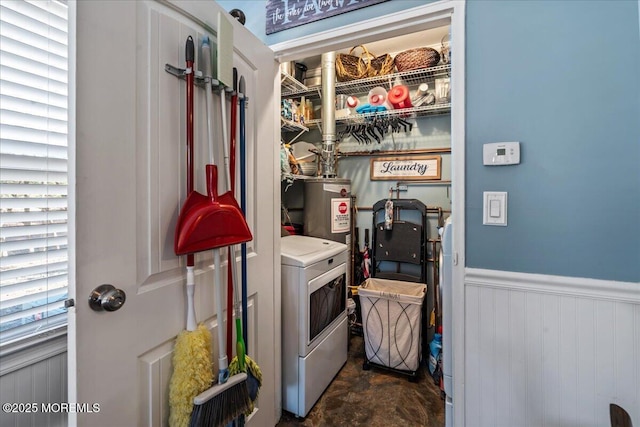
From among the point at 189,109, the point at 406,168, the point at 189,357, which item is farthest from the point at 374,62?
the point at 189,357

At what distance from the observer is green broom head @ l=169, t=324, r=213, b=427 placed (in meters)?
0.87

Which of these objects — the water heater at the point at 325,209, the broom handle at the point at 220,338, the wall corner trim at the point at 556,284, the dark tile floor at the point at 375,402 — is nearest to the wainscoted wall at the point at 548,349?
the wall corner trim at the point at 556,284

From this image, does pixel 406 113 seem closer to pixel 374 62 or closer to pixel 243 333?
pixel 374 62

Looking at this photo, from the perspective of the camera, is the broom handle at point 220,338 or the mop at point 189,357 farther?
the broom handle at point 220,338

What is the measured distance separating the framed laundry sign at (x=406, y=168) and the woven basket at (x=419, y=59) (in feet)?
2.40

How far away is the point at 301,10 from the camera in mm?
1422

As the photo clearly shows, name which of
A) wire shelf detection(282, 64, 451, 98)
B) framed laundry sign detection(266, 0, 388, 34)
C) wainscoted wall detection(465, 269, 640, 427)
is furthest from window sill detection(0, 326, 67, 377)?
wire shelf detection(282, 64, 451, 98)

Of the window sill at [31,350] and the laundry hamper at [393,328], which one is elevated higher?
the window sill at [31,350]

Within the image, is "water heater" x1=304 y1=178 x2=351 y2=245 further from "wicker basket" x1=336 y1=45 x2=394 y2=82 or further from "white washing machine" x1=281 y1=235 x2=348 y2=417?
"wicker basket" x1=336 y1=45 x2=394 y2=82

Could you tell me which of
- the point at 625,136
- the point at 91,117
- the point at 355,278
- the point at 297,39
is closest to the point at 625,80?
the point at 625,136

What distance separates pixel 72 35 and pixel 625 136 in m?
1.59

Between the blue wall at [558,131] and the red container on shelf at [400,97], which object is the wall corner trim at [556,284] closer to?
the blue wall at [558,131]

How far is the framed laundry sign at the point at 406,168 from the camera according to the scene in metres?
2.50

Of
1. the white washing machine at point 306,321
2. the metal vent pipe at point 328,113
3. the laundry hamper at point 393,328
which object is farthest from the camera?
the metal vent pipe at point 328,113
